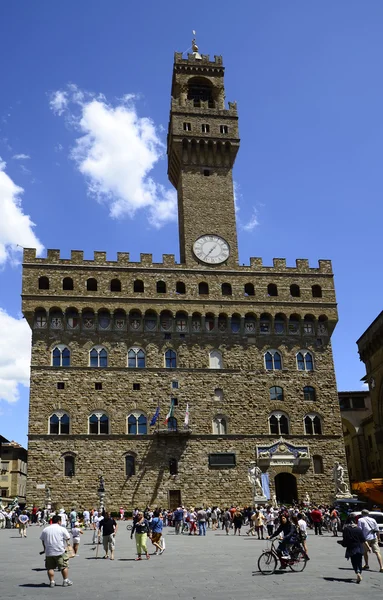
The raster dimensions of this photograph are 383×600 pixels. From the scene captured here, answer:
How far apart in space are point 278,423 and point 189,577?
30516 mm

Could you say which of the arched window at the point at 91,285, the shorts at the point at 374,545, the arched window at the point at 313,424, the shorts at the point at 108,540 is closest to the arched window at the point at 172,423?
the arched window at the point at 313,424

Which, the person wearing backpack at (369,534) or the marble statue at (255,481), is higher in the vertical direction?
the marble statue at (255,481)

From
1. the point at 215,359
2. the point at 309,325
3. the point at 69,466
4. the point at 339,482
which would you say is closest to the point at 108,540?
the point at 69,466

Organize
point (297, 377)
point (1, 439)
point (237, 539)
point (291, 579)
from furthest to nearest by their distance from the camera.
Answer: point (1, 439) < point (297, 377) < point (237, 539) < point (291, 579)

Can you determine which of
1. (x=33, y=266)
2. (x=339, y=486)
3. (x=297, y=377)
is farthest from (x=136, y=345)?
(x=339, y=486)

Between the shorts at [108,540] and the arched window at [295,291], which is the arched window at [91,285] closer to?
the arched window at [295,291]

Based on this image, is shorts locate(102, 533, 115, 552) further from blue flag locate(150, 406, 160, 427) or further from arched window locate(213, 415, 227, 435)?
arched window locate(213, 415, 227, 435)

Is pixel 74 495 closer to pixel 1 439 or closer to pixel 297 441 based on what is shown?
pixel 297 441

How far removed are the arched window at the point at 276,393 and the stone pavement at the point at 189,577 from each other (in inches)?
878

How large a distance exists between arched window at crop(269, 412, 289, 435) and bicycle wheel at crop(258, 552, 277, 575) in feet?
93.9

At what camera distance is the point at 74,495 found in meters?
40.2

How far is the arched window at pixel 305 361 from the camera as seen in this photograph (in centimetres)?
4650

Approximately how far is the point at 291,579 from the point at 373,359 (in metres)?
34.5

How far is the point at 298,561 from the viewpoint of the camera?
1580cm
